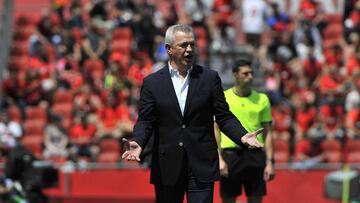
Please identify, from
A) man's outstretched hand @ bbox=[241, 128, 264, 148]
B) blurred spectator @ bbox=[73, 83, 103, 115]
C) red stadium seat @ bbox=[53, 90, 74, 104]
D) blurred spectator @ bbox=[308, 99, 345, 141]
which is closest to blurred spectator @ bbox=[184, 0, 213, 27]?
blurred spectator @ bbox=[73, 83, 103, 115]

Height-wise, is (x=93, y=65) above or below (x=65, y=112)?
above

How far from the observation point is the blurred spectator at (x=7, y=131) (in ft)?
63.1

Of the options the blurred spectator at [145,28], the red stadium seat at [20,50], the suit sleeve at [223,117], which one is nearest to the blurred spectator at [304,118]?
the blurred spectator at [145,28]

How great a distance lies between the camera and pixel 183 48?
8.25 m

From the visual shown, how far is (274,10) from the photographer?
21.9m

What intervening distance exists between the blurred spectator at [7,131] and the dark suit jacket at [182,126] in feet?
35.2

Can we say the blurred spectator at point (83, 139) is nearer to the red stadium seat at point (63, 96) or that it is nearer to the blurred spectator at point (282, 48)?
the red stadium seat at point (63, 96)

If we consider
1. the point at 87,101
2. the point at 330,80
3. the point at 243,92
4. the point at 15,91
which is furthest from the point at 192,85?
the point at 15,91

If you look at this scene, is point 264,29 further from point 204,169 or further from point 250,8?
point 204,169

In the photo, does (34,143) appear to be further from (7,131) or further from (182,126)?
(182,126)

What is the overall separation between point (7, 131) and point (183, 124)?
12.6 meters

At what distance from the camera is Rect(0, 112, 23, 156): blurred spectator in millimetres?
19230

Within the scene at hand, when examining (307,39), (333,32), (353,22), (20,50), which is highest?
(353,22)

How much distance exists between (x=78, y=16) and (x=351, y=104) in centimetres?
855
